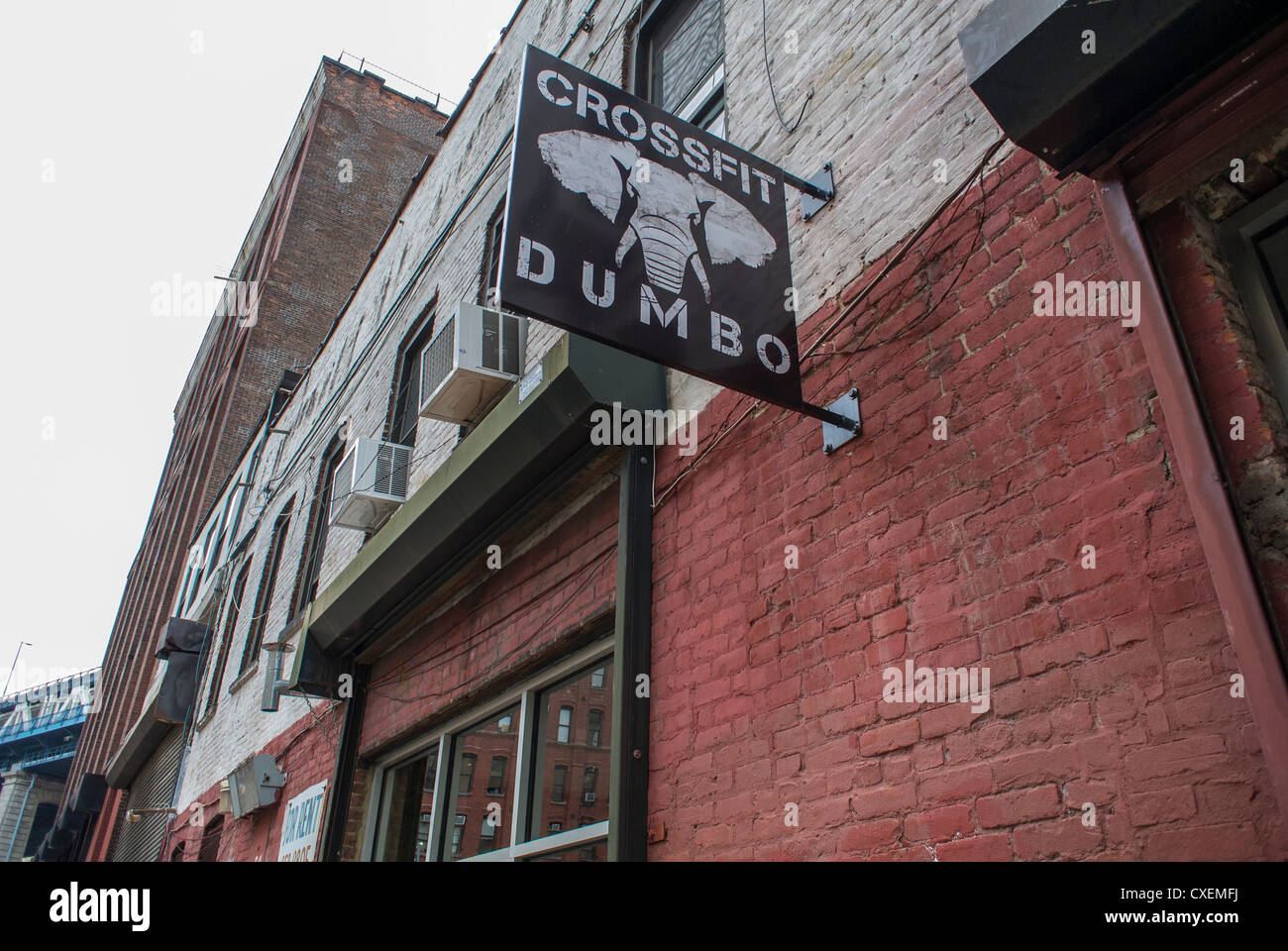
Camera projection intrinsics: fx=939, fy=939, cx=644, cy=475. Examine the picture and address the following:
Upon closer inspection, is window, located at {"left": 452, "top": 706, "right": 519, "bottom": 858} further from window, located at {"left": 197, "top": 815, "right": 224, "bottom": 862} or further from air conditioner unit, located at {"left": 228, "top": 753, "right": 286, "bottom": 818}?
window, located at {"left": 197, "top": 815, "right": 224, "bottom": 862}

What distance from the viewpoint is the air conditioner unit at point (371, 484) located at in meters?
7.89

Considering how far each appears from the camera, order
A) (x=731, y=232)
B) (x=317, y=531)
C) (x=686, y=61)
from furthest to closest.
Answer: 1. (x=317, y=531)
2. (x=686, y=61)
3. (x=731, y=232)

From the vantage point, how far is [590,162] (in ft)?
11.6

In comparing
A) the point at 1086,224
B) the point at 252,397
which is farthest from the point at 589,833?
the point at 252,397

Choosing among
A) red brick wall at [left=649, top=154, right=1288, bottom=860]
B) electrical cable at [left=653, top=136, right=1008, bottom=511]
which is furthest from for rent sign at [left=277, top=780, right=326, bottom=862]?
electrical cable at [left=653, top=136, right=1008, bottom=511]

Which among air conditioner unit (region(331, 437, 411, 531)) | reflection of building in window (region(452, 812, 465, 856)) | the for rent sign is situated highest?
air conditioner unit (region(331, 437, 411, 531))

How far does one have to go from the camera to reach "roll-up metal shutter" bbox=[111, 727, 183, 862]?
14.8 metres

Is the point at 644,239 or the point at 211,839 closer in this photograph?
the point at 644,239

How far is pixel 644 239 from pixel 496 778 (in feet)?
11.7

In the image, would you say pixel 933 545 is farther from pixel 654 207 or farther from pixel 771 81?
pixel 771 81

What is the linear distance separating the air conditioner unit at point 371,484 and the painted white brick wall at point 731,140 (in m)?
0.16

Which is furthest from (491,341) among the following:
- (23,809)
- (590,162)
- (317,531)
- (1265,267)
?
(23,809)

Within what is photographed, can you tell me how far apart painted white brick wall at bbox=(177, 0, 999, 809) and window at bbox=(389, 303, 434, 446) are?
14 cm

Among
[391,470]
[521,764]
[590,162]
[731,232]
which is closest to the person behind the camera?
[590,162]
